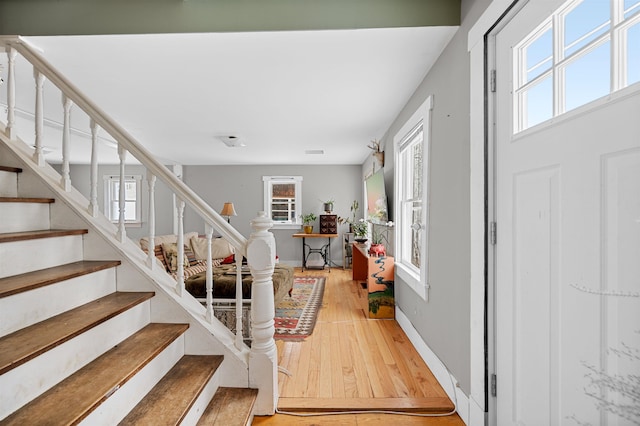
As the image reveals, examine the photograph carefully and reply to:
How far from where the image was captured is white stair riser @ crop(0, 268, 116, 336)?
46.8 inches

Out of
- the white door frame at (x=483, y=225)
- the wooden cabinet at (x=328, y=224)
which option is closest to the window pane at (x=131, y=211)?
the wooden cabinet at (x=328, y=224)

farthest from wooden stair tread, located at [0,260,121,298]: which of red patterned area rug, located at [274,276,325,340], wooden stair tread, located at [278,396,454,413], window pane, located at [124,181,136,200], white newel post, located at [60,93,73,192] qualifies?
window pane, located at [124,181,136,200]

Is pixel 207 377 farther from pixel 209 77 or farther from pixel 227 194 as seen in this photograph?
pixel 227 194

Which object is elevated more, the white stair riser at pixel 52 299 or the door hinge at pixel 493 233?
the door hinge at pixel 493 233

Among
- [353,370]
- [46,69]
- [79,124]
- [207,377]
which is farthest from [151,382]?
[79,124]

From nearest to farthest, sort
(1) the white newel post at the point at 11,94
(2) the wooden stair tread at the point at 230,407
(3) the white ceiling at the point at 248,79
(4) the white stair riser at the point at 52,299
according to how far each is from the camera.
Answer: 1. (4) the white stair riser at the point at 52,299
2. (2) the wooden stair tread at the point at 230,407
3. (1) the white newel post at the point at 11,94
4. (3) the white ceiling at the point at 248,79

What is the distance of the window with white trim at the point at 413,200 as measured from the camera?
2328 mm

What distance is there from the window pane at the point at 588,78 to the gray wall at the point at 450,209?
65 cm

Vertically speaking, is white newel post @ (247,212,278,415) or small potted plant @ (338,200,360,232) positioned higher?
small potted plant @ (338,200,360,232)

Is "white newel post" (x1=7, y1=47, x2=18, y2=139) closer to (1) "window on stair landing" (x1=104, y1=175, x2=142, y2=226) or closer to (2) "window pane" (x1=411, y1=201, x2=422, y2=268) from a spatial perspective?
(2) "window pane" (x1=411, y1=201, x2=422, y2=268)

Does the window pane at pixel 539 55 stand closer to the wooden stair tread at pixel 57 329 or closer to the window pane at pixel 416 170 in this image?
the window pane at pixel 416 170

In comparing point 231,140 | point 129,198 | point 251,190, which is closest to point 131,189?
point 129,198

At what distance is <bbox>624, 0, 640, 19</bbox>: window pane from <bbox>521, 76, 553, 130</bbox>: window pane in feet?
0.94

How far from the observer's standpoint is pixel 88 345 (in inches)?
51.6
